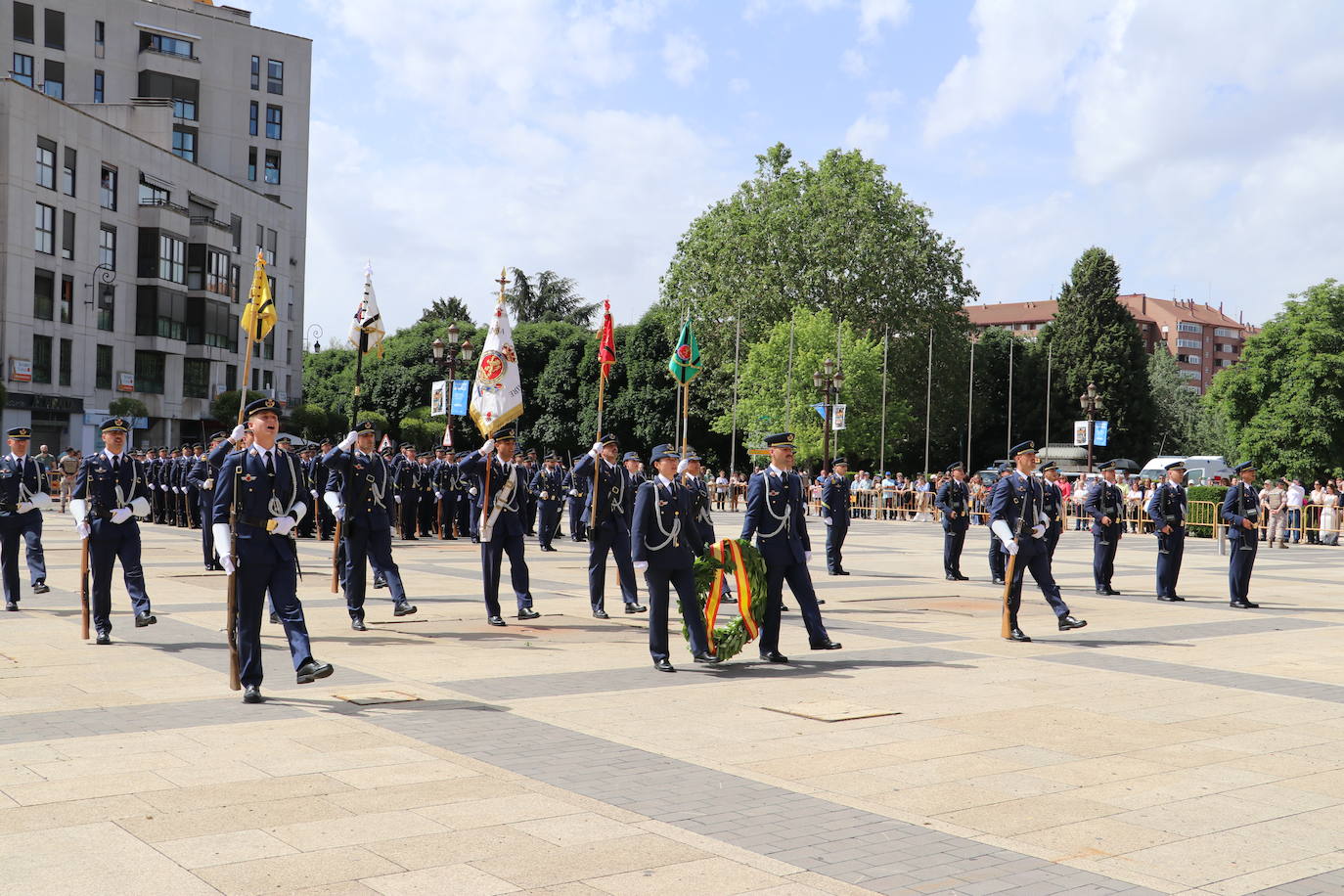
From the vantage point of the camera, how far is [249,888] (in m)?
4.81

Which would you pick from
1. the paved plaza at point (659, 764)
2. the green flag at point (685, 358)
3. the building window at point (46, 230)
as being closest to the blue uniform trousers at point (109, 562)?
the paved plaza at point (659, 764)

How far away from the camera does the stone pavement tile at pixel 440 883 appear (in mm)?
4820

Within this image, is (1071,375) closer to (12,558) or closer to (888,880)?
(12,558)

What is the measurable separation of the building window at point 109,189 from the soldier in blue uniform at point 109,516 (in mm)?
45529

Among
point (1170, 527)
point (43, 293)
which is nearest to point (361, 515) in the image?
→ point (1170, 527)

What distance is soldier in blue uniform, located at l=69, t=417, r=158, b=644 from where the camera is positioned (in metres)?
11.2

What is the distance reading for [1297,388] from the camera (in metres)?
57.9

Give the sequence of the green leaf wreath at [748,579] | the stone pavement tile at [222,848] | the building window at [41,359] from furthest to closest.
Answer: the building window at [41,359] < the green leaf wreath at [748,579] < the stone pavement tile at [222,848]

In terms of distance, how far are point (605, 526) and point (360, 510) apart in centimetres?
278

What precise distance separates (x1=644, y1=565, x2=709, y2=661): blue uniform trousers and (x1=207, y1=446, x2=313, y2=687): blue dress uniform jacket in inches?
110

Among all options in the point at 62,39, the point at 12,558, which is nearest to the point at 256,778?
the point at 12,558

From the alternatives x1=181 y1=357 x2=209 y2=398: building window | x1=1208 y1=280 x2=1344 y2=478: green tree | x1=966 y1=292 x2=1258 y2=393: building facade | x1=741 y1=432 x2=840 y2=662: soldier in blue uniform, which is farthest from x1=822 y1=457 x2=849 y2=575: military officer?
x1=966 y1=292 x2=1258 y2=393: building facade

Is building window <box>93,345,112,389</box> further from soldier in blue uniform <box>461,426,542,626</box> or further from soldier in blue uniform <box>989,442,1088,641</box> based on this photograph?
soldier in blue uniform <box>989,442,1088,641</box>

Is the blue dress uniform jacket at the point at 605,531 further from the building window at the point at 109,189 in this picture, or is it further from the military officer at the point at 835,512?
the building window at the point at 109,189
